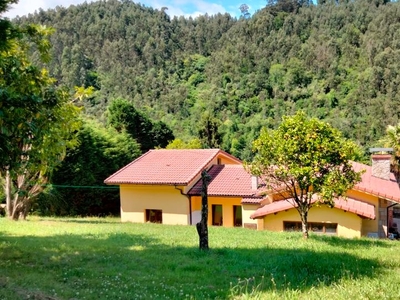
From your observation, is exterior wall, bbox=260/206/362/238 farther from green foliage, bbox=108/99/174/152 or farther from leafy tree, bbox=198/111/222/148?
leafy tree, bbox=198/111/222/148

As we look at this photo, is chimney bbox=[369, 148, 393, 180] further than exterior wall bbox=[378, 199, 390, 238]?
Yes

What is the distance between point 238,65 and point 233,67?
1.19 m

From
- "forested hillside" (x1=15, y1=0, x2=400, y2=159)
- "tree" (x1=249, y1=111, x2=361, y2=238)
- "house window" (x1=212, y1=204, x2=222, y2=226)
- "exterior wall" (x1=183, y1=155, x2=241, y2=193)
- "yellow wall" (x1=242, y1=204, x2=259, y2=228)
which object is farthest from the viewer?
"forested hillside" (x1=15, y1=0, x2=400, y2=159)

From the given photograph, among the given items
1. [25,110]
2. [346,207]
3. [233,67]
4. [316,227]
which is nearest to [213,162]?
[316,227]

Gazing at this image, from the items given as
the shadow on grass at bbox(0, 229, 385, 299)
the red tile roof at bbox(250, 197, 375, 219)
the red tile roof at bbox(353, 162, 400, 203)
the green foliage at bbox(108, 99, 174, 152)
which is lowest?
the red tile roof at bbox(250, 197, 375, 219)

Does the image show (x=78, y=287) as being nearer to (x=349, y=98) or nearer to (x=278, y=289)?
(x=278, y=289)

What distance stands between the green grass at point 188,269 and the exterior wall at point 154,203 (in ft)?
42.9

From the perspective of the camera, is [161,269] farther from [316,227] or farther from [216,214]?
[216,214]

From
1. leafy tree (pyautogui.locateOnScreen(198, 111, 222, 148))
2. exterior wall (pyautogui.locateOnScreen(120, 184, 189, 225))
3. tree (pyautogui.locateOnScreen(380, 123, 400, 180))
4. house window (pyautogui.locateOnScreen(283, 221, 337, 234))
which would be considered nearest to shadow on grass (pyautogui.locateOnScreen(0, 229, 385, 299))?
house window (pyautogui.locateOnScreen(283, 221, 337, 234))

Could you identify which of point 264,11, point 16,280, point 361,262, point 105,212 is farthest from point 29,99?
point 264,11

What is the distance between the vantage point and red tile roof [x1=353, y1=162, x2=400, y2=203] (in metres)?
19.7

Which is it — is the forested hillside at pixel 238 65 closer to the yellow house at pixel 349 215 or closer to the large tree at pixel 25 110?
the yellow house at pixel 349 215

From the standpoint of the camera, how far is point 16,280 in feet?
23.3

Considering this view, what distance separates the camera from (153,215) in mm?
26844
